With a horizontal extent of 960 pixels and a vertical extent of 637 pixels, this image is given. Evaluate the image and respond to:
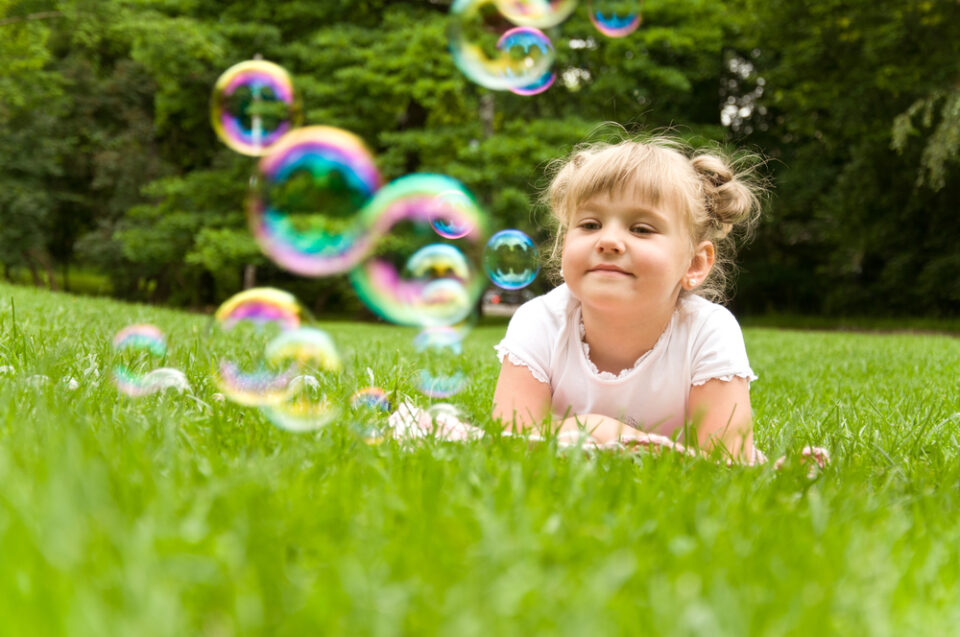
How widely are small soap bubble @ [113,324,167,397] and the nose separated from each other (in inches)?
56.1

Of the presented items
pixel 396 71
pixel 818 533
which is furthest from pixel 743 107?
pixel 818 533

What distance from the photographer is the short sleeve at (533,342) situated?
108 inches

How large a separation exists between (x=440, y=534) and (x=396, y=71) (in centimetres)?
1536

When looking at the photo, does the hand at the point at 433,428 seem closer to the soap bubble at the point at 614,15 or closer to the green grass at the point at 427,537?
the green grass at the point at 427,537

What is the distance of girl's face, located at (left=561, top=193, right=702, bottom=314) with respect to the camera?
2.45m

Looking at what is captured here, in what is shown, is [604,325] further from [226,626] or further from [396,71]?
[396,71]

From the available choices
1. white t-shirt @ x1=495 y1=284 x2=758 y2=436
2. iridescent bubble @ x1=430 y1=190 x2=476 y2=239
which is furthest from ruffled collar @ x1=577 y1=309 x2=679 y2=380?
iridescent bubble @ x1=430 y1=190 x2=476 y2=239

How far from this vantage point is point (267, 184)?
3895 millimetres

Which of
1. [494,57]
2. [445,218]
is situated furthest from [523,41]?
[445,218]

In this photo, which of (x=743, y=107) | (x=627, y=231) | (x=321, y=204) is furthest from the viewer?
(x=743, y=107)

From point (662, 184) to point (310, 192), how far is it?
7.73ft

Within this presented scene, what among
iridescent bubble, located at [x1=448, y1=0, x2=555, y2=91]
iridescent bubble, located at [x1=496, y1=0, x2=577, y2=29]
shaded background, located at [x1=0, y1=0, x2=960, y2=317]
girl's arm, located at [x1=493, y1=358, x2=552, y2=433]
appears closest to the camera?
girl's arm, located at [x1=493, y1=358, x2=552, y2=433]

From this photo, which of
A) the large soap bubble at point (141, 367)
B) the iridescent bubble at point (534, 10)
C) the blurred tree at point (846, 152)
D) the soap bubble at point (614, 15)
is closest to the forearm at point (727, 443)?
the large soap bubble at point (141, 367)

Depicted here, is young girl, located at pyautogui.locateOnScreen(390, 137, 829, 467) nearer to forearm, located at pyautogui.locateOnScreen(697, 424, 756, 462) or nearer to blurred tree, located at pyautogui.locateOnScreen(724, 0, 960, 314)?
forearm, located at pyautogui.locateOnScreen(697, 424, 756, 462)
